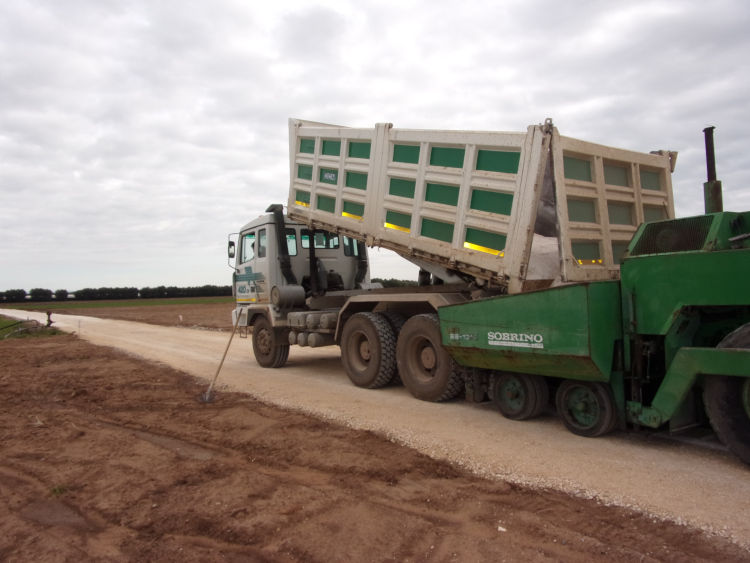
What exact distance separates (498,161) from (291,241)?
5.13m

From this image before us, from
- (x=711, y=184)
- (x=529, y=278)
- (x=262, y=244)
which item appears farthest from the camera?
(x=262, y=244)

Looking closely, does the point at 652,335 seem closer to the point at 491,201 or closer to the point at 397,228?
the point at 491,201

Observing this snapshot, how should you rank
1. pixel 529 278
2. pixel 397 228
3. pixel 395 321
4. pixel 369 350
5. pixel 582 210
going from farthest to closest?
1. pixel 369 350
2. pixel 395 321
3. pixel 397 228
4. pixel 582 210
5. pixel 529 278

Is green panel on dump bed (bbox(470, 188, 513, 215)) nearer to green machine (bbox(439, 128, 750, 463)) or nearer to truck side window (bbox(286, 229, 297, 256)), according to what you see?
green machine (bbox(439, 128, 750, 463))

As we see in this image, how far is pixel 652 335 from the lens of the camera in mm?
4910

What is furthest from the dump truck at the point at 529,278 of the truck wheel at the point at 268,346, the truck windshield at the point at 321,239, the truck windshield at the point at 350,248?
the truck windshield at the point at 350,248

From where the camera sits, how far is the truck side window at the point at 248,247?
11.1m

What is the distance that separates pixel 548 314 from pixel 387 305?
129 inches

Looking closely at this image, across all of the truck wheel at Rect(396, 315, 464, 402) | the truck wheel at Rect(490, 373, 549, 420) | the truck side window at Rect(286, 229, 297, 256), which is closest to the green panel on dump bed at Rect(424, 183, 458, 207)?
the truck wheel at Rect(396, 315, 464, 402)

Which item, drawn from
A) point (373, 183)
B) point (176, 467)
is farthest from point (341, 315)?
point (176, 467)

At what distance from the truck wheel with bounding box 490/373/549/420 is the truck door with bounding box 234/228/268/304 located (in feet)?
18.4

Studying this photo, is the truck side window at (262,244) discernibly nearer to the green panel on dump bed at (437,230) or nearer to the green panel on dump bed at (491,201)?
the green panel on dump bed at (437,230)

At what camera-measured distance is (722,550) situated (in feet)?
10.1

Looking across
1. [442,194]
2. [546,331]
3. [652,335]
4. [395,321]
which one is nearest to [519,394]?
[546,331]
